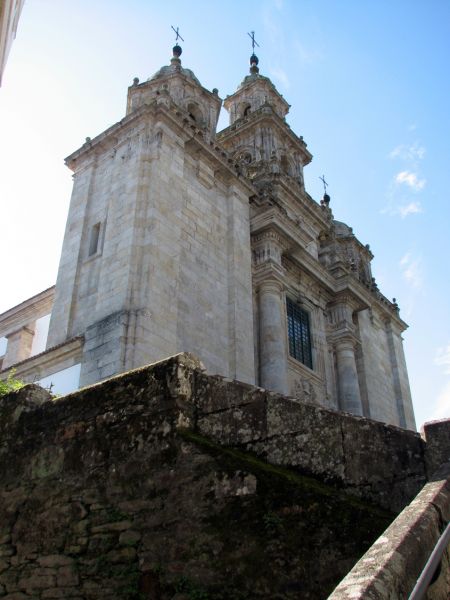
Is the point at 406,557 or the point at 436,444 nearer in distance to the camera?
the point at 406,557

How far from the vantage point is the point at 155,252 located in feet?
49.0

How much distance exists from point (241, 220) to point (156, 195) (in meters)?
3.88

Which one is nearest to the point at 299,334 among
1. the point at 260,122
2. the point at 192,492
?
the point at 260,122

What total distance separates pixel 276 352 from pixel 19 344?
31.7 feet

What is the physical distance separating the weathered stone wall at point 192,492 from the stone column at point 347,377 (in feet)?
53.3

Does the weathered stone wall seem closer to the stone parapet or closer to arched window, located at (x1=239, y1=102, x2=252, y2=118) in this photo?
the stone parapet

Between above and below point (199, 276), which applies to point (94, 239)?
above

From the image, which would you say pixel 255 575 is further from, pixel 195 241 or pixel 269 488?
pixel 195 241

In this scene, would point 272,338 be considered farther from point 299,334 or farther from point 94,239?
point 94,239

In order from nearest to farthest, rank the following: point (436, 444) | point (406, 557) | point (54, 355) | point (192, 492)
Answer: point (406, 557) < point (436, 444) < point (192, 492) < point (54, 355)

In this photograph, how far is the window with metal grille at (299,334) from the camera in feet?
66.8

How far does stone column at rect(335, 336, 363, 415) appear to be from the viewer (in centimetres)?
2158

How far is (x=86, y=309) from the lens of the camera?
1559 cm

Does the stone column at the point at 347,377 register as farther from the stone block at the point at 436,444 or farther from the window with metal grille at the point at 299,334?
the stone block at the point at 436,444
